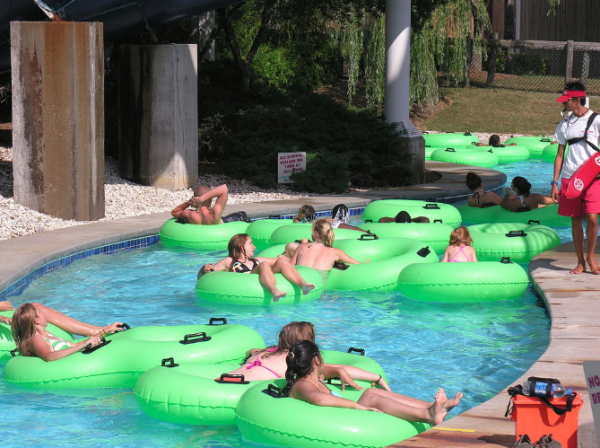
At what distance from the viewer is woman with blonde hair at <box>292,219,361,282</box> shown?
875cm

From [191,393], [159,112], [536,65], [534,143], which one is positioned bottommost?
[191,393]

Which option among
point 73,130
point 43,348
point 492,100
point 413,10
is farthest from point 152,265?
point 492,100

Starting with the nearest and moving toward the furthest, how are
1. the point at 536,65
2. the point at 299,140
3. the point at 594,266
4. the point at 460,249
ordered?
the point at 594,266 < the point at 460,249 < the point at 299,140 < the point at 536,65

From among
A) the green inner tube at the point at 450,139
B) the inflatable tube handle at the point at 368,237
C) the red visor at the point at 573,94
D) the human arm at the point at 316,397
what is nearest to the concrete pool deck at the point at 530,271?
the human arm at the point at 316,397

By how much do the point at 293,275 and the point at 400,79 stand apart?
757 cm

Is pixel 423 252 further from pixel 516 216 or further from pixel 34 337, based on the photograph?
pixel 34 337

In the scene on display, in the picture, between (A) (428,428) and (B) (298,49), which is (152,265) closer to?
(A) (428,428)

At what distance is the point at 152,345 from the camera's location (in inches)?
248

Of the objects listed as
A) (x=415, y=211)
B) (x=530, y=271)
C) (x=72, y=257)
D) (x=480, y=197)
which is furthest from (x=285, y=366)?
(x=480, y=197)

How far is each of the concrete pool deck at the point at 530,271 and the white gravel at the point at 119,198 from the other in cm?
38

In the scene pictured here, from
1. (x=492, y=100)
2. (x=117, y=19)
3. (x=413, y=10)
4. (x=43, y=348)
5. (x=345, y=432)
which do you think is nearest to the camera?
(x=345, y=432)

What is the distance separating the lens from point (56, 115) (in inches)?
440

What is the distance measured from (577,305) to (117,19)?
832 cm

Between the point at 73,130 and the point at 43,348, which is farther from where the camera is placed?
the point at 73,130
